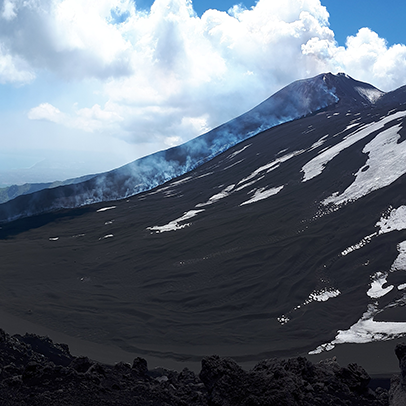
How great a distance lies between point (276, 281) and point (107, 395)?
15.5 m

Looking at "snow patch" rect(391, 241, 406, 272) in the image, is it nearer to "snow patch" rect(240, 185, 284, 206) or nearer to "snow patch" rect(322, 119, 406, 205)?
"snow patch" rect(322, 119, 406, 205)

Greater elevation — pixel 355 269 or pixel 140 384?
pixel 140 384

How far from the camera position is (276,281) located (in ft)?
76.0

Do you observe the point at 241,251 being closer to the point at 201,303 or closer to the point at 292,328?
the point at 201,303

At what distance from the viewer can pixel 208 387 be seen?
9531 millimetres

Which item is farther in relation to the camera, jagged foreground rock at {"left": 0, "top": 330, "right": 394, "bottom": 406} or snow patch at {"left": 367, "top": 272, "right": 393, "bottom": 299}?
snow patch at {"left": 367, "top": 272, "right": 393, "bottom": 299}

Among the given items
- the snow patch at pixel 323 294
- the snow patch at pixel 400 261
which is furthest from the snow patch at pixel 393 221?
the snow patch at pixel 323 294

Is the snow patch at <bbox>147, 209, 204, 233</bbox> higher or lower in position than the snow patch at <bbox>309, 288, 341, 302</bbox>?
higher

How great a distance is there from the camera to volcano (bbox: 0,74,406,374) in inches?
766

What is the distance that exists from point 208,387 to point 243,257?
1691 cm

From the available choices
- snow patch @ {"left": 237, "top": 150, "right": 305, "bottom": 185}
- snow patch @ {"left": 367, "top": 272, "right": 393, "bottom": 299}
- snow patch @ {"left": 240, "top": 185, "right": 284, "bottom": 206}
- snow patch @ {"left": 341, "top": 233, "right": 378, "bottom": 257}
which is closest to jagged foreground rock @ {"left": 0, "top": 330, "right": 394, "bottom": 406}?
snow patch @ {"left": 367, "top": 272, "right": 393, "bottom": 299}

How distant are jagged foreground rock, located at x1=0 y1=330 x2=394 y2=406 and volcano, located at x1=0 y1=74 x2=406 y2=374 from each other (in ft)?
24.1

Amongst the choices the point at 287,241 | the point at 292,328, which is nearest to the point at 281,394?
the point at 292,328

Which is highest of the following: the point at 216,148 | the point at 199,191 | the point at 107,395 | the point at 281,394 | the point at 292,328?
the point at 216,148
